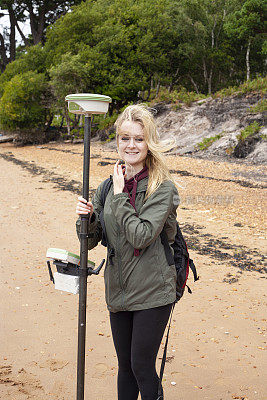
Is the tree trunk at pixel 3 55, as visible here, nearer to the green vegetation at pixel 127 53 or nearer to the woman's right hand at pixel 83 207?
the green vegetation at pixel 127 53

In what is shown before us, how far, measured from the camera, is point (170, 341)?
4262mm

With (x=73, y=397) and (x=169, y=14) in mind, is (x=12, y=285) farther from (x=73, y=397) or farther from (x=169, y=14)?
(x=169, y=14)

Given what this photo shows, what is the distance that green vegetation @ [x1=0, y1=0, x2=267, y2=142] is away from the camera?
1071 inches

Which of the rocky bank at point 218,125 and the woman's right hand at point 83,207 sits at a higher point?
the woman's right hand at point 83,207

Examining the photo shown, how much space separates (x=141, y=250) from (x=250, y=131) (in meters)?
17.9

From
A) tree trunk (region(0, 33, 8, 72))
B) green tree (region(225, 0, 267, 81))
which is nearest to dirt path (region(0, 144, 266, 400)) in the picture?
green tree (region(225, 0, 267, 81))

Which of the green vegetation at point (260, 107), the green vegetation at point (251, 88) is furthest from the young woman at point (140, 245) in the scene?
the green vegetation at point (251, 88)

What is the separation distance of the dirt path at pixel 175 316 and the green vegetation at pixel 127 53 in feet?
53.8

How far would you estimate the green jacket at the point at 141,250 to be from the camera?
2166 mm

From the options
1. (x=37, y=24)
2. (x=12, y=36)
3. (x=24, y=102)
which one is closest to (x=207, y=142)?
(x=24, y=102)

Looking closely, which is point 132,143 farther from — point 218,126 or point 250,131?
point 218,126

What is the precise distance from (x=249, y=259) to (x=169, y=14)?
90.5 feet

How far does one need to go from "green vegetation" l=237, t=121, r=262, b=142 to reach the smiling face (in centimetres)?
1719

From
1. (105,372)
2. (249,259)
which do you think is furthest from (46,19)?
(105,372)
